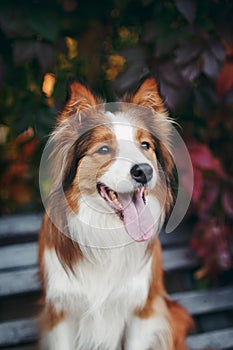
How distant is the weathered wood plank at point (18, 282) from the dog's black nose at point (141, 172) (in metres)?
1.09

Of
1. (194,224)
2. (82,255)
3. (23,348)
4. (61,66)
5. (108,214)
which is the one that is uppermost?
(61,66)

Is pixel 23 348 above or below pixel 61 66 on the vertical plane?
below

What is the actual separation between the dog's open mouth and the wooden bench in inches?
33.7

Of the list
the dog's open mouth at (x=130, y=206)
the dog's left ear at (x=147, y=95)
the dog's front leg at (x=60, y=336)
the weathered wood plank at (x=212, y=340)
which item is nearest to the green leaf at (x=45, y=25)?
the dog's left ear at (x=147, y=95)

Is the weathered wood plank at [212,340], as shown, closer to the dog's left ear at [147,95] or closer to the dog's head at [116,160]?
the dog's head at [116,160]

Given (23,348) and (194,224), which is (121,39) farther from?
(23,348)

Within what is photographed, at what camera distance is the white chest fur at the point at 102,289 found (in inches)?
76.8

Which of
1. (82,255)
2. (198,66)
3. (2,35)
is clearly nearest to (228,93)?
(198,66)

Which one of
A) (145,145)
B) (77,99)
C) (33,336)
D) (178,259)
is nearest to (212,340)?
(178,259)

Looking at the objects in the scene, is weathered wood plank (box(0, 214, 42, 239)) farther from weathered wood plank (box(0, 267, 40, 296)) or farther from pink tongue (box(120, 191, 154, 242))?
pink tongue (box(120, 191, 154, 242))

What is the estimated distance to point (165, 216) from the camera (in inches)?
76.8

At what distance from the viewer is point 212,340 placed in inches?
105

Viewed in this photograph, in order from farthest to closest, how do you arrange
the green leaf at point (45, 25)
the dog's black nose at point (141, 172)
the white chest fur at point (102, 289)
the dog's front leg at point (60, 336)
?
1. the green leaf at point (45, 25)
2. the dog's front leg at point (60, 336)
3. the white chest fur at point (102, 289)
4. the dog's black nose at point (141, 172)

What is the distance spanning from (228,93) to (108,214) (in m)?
1.19
